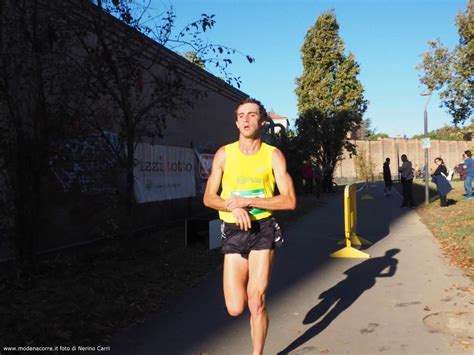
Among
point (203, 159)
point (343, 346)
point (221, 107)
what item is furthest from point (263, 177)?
point (221, 107)

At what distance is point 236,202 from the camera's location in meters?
3.54

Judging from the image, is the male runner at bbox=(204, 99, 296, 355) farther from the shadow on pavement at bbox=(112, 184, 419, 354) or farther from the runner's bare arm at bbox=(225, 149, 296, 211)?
the shadow on pavement at bbox=(112, 184, 419, 354)

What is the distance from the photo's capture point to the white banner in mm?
10781

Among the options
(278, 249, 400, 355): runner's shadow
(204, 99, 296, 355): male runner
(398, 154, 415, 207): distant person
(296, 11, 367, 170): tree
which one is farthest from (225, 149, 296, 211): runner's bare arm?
(296, 11, 367, 170): tree

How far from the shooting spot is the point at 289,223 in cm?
1376

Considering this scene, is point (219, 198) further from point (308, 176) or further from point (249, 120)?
point (308, 176)

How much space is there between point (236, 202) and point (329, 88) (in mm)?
30594

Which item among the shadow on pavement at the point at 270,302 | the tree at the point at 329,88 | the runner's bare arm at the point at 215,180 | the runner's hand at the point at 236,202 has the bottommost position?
the shadow on pavement at the point at 270,302

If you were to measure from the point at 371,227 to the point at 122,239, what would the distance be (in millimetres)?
7023

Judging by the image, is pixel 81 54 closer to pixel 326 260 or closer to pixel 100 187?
pixel 100 187

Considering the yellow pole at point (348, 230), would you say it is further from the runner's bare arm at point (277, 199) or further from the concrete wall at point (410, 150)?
the concrete wall at point (410, 150)

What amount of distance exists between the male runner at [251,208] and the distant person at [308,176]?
2263cm

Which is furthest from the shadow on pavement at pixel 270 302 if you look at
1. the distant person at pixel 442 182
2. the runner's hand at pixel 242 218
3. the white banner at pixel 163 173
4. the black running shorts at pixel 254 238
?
the distant person at pixel 442 182

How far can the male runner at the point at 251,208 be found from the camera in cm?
366
